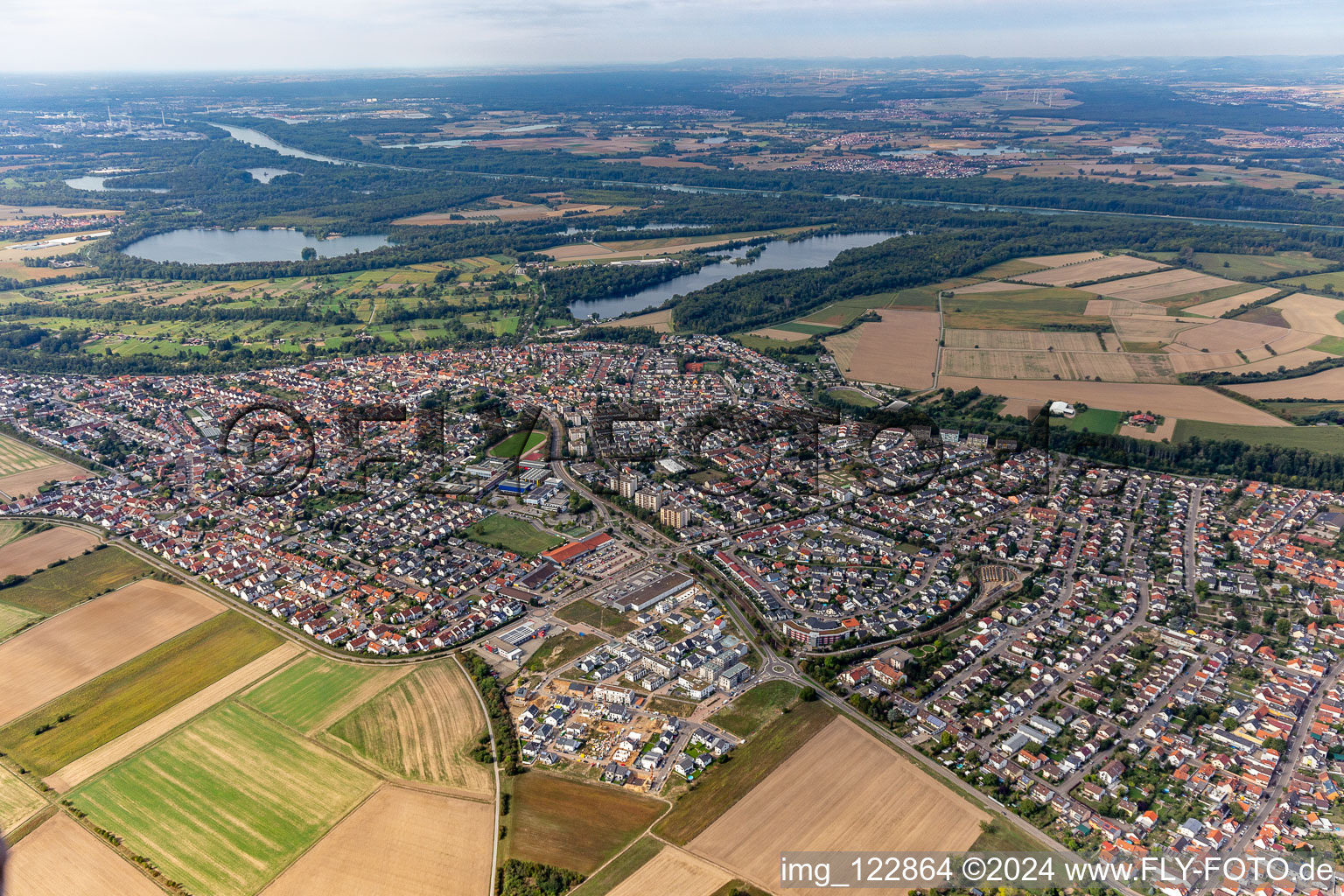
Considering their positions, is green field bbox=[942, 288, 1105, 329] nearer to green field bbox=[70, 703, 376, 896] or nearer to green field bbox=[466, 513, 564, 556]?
green field bbox=[466, 513, 564, 556]

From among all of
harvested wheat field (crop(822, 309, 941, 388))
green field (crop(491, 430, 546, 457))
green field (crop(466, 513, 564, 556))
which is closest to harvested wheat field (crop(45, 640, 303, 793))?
green field (crop(466, 513, 564, 556))

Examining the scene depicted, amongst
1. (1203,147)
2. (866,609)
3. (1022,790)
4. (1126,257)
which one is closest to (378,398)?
(866,609)

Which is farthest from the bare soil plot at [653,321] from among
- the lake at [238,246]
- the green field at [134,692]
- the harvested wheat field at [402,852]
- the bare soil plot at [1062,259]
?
the harvested wheat field at [402,852]

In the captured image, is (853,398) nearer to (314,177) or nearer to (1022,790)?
(1022,790)

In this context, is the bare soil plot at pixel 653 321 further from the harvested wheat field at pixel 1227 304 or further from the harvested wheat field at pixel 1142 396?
the harvested wheat field at pixel 1227 304

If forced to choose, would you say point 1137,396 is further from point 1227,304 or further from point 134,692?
point 134,692
